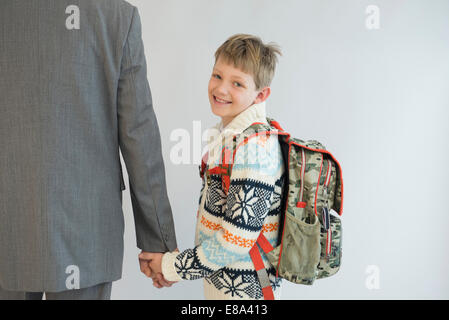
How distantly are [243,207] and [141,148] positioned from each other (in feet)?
1.17

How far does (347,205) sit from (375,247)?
11.6 inches

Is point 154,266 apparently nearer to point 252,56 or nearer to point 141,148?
point 141,148

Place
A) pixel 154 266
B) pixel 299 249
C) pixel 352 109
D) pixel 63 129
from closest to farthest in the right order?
1. pixel 63 129
2. pixel 299 249
3. pixel 154 266
4. pixel 352 109

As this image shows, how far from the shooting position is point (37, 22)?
0.95m

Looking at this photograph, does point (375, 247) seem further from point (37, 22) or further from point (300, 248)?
point (37, 22)

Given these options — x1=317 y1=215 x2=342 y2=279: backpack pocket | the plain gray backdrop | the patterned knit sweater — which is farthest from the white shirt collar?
the plain gray backdrop

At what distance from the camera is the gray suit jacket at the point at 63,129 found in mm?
959

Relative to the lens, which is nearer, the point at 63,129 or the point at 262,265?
the point at 63,129

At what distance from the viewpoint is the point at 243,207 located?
103 centimetres

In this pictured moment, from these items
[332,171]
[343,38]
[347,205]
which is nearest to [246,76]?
[332,171]

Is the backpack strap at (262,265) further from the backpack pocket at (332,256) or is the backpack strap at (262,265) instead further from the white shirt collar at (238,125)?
the white shirt collar at (238,125)

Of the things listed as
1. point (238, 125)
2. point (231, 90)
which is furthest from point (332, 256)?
point (231, 90)

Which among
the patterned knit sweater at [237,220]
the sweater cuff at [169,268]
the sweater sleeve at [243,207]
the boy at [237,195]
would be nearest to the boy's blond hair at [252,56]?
the boy at [237,195]

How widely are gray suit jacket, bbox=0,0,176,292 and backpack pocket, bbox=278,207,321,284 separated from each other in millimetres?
511
